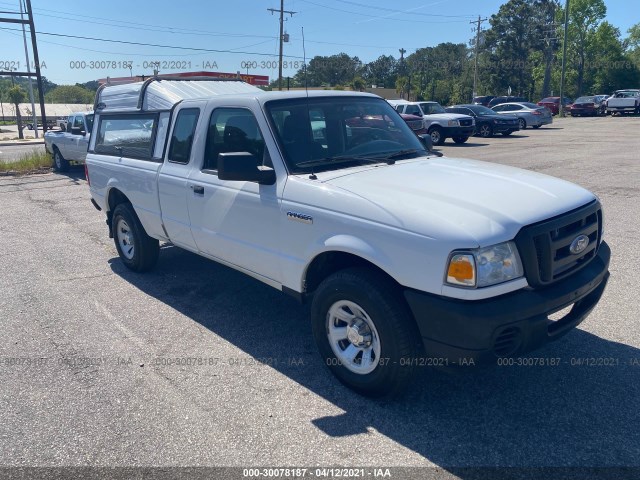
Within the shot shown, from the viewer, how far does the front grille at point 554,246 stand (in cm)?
312

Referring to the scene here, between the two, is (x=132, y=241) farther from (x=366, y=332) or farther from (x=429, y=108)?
(x=429, y=108)

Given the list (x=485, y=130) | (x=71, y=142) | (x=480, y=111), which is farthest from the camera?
(x=480, y=111)

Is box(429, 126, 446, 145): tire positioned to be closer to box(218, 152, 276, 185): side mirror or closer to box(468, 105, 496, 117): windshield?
box(468, 105, 496, 117): windshield

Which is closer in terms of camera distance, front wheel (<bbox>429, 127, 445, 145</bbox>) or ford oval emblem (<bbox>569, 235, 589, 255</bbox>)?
ford oval emblem (<bbox>569, 235, 589, 255</bbox>)

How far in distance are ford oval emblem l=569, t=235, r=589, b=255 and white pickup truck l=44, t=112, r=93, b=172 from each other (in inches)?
547

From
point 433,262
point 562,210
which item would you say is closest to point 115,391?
point 433,262

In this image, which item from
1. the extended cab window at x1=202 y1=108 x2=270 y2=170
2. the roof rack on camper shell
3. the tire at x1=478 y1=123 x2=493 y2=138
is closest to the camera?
the extended cab window at x1=202 y1=108 x2=270 y2=170

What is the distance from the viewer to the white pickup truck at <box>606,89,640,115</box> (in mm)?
40562

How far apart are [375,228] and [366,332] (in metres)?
0.73

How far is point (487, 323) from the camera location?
294 centimetres

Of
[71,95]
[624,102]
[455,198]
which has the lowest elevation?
[455,198]

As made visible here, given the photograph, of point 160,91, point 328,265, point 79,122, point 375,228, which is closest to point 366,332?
point 328,265

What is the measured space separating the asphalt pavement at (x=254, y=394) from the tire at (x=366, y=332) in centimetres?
19

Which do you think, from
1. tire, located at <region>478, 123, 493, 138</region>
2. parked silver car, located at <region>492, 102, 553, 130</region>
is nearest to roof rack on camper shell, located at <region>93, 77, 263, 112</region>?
tire, located at <region>478, 123, 493, 138</region>
